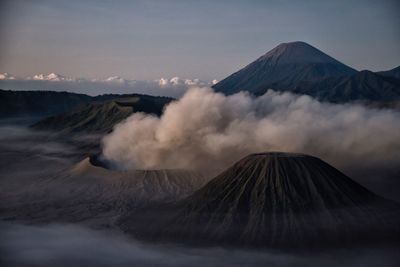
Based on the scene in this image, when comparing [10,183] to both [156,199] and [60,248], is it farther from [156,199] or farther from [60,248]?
[60,248]

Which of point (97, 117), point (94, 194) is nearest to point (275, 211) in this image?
point (94, 194)

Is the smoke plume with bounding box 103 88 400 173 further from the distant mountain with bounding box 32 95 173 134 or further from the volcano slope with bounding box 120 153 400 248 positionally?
the distant mountain with bounding box 32 95 173 134

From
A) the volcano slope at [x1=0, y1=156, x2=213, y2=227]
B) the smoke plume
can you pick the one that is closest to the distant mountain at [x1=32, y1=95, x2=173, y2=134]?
the smoke plume

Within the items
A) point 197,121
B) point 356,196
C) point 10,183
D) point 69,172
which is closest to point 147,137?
point 197,121

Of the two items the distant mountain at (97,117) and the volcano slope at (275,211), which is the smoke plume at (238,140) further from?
the distant mountain at (97,117)

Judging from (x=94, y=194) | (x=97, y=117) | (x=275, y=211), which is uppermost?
(x=97, y=117)

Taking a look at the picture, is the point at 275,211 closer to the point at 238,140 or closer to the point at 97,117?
the point at 238,140
